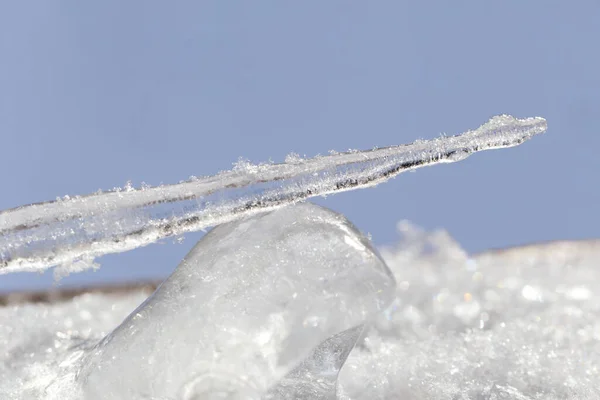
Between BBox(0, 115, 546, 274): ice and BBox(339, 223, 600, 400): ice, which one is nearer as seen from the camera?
BBox(0, 115, 546, 274): ice

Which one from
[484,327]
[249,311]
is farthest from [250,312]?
[484,327]

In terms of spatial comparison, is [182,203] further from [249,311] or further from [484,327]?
[484,327]

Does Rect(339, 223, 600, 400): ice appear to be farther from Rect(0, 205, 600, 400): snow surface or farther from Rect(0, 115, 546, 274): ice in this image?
Rect(0, 115, 546, 274): ice

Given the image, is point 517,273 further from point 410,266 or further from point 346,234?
point 346,234

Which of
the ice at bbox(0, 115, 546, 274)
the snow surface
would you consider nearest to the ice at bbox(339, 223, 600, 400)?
the snow surface

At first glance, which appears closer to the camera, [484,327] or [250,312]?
[250,312]

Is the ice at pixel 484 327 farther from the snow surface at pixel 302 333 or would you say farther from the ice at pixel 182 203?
Result: the ice at pixel 182 203

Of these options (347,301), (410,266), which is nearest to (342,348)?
(347,301)
